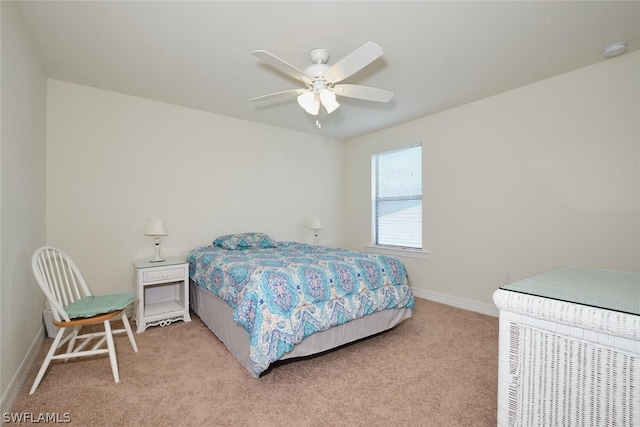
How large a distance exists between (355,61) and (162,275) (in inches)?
99.6

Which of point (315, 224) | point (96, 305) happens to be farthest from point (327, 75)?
point (315, 224)

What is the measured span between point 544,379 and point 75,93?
397 cm

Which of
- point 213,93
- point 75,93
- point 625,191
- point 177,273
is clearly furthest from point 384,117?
point 75,93

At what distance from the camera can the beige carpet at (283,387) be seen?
1.56 m

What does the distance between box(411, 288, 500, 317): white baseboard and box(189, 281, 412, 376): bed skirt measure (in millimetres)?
1037

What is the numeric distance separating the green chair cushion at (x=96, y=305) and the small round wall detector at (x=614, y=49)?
3974 mm

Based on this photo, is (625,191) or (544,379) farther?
(625,191)

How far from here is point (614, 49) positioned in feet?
7.17

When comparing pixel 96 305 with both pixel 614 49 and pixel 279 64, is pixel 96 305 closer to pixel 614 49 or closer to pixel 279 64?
pixel 279 64

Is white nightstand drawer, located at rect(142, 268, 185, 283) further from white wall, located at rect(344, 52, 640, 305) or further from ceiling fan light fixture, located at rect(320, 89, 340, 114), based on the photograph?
white wall, located at rect(344, 52, 640, 305)

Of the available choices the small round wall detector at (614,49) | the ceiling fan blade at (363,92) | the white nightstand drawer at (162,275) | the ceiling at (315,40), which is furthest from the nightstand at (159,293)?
the small round wall detector at (614,49)

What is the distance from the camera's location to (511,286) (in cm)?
93

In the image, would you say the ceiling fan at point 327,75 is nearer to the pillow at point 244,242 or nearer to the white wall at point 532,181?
the white wall at point 532,181

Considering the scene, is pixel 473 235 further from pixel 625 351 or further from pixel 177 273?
pixel 177 273
